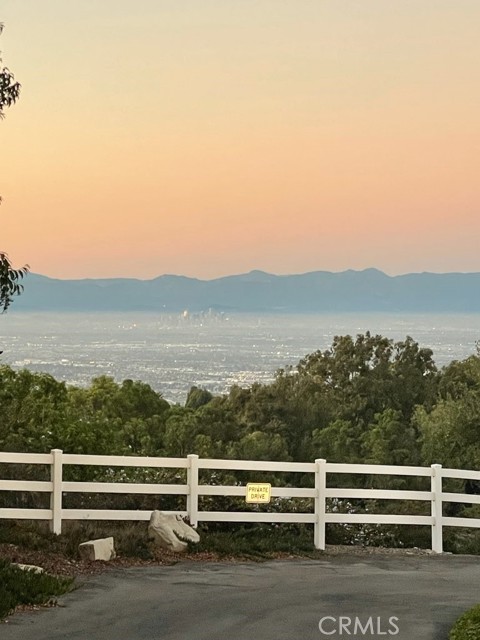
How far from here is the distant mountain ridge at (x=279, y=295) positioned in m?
135

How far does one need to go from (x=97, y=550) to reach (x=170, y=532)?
1.43 metres

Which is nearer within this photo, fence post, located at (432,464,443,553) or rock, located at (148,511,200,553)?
rock, located at (148,511,200,553)

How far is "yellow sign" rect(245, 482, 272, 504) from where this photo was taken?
58.9 feet

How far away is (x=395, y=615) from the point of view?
1233 cm

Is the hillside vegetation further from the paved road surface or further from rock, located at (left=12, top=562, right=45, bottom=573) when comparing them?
rock, located at (left=12, top=562, right=45, bottom=573)

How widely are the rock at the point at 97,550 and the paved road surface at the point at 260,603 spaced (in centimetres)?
64

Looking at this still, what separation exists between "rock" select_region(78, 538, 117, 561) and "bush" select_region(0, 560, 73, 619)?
5.69ft

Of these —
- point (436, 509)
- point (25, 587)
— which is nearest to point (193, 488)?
point (436, 509)

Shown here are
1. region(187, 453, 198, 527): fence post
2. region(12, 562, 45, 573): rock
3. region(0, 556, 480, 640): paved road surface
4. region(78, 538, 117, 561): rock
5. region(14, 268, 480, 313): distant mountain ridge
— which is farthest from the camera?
region(14, 268, 480, 313): distant mountain ridge

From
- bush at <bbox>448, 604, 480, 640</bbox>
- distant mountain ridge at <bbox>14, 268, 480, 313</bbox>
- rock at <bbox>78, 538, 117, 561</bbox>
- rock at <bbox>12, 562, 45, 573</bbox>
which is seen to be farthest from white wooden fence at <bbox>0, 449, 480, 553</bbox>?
distant mountain ridge at <bbox>14, 268, 480, 313</bbox>

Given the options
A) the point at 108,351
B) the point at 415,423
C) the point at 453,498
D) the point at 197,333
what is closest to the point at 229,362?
the point at 108,351

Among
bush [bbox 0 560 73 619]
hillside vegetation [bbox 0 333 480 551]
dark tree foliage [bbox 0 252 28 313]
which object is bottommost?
hillside vegetation [bbox 0 333 480 551]

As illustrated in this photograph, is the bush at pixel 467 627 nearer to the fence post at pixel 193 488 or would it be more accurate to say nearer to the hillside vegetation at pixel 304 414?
the fence post at pixel 193 488

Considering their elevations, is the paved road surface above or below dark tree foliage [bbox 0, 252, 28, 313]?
below
